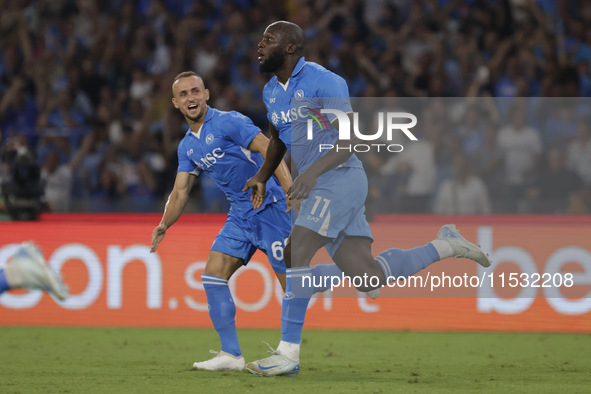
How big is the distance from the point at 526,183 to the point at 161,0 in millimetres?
7131

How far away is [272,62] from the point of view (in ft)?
18.1

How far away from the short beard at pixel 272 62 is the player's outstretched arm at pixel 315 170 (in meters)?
0.56

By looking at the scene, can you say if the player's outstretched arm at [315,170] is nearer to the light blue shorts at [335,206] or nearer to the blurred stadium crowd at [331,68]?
the light blue shorts at [335,206]

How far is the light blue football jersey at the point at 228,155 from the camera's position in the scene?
6.11 m

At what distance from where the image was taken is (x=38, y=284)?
5.38 meters

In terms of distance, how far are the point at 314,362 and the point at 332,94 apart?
85.4 inches

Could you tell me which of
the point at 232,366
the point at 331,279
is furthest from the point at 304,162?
the point at 232,366

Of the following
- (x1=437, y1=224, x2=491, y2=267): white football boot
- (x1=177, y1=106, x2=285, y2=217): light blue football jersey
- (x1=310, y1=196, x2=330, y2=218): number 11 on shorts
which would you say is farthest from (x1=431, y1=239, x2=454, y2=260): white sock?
(x1=177, y1=106, x2=285, y2=217): light blue football jersey

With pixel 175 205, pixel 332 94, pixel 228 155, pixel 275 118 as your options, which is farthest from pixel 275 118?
pixel 175 205

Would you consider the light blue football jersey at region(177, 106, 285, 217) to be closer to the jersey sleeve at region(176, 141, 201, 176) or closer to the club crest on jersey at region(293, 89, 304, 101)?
the jersey sleeve at region(176, 141, 201, 176)

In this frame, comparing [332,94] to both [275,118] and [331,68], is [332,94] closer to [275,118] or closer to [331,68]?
[275,118]

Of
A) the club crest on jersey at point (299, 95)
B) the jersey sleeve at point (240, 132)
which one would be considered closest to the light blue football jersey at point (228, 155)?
the jersey sleeve at point (240, 132)

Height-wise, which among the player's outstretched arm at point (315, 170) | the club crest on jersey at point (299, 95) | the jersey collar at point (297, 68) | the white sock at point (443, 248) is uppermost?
the jersey collar at point (297, 68)

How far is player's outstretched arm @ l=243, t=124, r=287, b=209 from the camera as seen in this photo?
5758 millimetres
